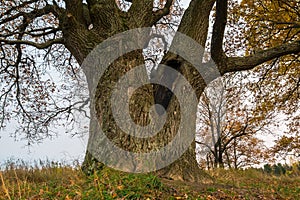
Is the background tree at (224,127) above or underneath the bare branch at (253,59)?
above

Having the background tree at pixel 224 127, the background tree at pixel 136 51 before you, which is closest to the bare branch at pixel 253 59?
the background tree at pixel 136 51

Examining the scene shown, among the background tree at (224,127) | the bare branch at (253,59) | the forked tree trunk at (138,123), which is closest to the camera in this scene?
the forked tree trunk at (138,123)

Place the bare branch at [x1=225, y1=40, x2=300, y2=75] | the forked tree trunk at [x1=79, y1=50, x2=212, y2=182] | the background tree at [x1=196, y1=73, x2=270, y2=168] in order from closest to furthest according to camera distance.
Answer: the forked tree trunk at [x1=79, y1=50, x2=212, y2=182] → the bare branch at [x1=225, y1=40, x2=300, y2=75] → the background tree at [x1=196, y1=73, x2=270, y2=168]

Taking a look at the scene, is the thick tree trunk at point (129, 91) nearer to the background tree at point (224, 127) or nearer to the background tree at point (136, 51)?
the background tree at point (136, 51)

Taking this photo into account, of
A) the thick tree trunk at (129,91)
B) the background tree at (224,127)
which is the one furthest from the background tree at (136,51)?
the background tree at (224,127)

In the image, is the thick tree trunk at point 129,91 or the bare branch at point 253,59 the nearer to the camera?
the thick tree trunk at point 129,91

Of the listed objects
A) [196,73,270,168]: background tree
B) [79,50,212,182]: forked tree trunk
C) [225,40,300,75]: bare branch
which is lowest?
[79,50,212,182]: forked tree trunk

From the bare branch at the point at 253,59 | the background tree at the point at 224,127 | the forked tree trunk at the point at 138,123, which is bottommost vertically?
the forked tree trunk at the point at 138,123

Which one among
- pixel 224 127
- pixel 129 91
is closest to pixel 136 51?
pixel 129 91

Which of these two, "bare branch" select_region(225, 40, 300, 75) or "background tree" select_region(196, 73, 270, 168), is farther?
"background tree" select_region(196, 73, 270, 168)

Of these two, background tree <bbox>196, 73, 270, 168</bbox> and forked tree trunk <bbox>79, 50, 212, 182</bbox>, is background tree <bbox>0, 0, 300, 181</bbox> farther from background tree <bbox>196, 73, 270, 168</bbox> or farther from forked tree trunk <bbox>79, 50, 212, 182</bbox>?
background tree <bbox>196, 73, 270, 168</bbox>

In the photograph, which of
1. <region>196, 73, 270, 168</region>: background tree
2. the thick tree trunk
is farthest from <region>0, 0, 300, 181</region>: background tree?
<region>196, 73, 270, 168</region>: background tree

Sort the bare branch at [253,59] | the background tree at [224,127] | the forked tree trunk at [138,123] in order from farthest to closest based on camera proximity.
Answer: the background tree at [224,127], the bare branch at [253,59], the forked tree trunk at [138,123]

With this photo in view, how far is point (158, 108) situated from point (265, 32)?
6.06 meters
